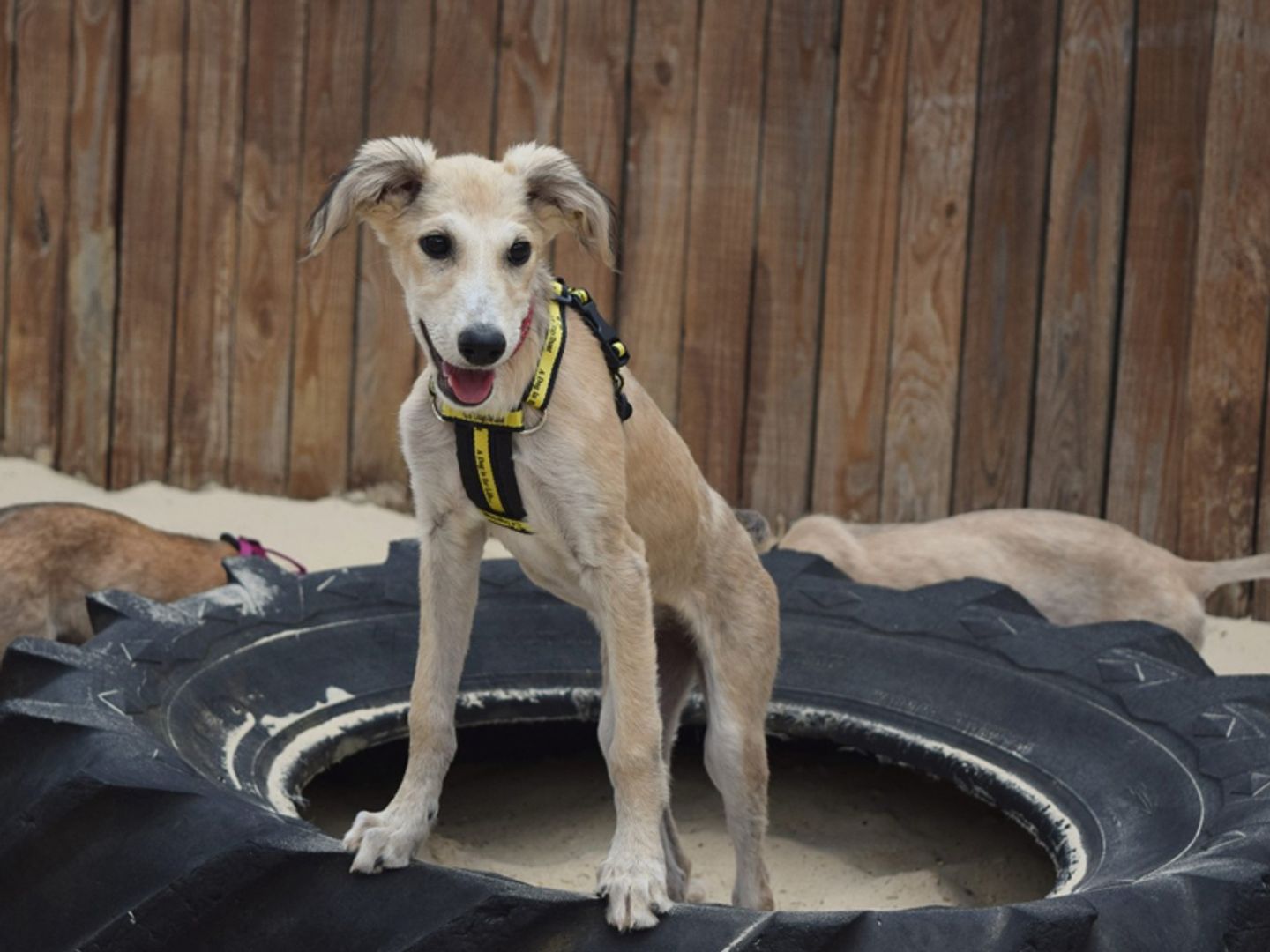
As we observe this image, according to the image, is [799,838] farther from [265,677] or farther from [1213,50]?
[1213,50]

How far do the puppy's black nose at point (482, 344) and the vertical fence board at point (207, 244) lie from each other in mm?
4726

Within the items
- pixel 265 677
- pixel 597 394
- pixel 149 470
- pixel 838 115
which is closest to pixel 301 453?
pixel 149 470

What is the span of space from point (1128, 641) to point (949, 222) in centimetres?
252

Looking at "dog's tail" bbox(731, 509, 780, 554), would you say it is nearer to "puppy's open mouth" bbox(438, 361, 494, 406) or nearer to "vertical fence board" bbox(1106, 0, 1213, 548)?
"vertical fence board" bbox(1106, 0, 1213, 548)

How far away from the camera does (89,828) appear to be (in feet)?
11.6

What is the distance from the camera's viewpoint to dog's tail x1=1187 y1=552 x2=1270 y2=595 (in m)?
6.46

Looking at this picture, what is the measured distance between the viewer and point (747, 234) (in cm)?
723

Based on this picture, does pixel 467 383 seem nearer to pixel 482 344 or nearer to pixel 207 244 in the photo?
pixel 482 344

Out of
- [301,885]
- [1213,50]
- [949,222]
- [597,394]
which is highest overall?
[1213,50]

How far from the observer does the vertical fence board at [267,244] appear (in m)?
7.59

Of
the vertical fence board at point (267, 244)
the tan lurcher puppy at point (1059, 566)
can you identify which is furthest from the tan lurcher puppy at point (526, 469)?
the vertical fence board at point (267, 244)

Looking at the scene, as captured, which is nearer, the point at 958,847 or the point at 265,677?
the point at 265,677

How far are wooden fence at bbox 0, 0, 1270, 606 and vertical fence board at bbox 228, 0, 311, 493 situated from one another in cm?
1

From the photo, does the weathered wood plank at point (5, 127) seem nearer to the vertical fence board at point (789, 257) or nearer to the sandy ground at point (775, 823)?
the vertical fence board at point (789, 257)
